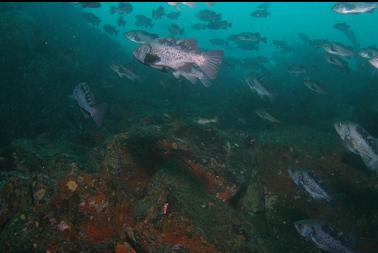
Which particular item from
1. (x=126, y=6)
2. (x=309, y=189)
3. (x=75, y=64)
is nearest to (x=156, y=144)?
(x=309, y=189)

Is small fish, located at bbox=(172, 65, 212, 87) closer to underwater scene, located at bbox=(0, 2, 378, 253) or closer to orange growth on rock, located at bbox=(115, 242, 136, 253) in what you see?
underwater scene, located at bbox=(0, 2, 378, 253)

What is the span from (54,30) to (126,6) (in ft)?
25.3

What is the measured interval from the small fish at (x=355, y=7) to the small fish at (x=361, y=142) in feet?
23.9

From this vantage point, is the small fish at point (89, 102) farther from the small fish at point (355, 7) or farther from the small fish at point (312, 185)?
the small fish at point (355, 7)

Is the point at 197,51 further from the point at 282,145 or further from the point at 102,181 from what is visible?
the point at 282,145

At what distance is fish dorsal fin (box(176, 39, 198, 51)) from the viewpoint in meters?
5.54

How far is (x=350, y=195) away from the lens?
6.79 m

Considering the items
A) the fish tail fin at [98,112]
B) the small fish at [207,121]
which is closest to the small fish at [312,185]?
the fish tail fin at [98,112]

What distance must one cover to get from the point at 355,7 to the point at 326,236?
30.3 feet

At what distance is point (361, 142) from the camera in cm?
555

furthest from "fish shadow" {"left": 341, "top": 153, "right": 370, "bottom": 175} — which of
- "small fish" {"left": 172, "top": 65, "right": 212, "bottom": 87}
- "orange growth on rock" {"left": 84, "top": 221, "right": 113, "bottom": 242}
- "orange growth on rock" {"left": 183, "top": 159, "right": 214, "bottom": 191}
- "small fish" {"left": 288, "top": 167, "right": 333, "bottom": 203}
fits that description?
"orange growth on rock" {"left": 84, "top": 221, "right": 113, "bottom": 242}

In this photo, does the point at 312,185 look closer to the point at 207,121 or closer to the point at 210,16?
the point at 207,121

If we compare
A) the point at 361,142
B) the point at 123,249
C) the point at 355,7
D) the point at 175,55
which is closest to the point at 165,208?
the point at 123,249

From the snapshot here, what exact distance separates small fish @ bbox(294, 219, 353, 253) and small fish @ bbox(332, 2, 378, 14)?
351 inches
